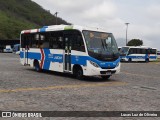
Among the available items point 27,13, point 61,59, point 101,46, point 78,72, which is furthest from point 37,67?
point 27,13

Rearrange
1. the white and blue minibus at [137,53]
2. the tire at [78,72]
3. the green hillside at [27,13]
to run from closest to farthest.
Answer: the tire at [78,72] → the white and blue minibus at [137,53] → the green hillside at [27,13]

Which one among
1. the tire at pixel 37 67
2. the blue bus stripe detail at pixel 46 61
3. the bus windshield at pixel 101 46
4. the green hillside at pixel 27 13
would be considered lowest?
the tire at pixel 37 67

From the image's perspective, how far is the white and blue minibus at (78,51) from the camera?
58.4 ft

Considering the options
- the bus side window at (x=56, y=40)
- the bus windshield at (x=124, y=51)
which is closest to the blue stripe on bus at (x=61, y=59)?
the bus side window at (x=56, y=40)

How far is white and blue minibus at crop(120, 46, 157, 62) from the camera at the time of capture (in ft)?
154

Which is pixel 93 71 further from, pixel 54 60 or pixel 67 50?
pixel 54 60

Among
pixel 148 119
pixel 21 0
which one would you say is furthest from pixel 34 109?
pixel 21 0

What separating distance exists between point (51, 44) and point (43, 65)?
5.41 feet

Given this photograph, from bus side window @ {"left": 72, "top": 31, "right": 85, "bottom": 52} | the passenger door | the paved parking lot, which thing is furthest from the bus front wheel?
the paved parking lot

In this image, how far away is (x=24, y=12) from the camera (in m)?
153

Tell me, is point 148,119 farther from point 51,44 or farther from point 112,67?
point 51,44

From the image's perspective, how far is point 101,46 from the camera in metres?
18.2

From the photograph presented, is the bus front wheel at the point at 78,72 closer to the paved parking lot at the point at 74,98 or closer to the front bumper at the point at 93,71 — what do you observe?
the front bumper at the point at 93,71

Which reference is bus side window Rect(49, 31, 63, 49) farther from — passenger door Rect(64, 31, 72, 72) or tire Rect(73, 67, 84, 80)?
tire Rect(73, 67, 84, 80)
